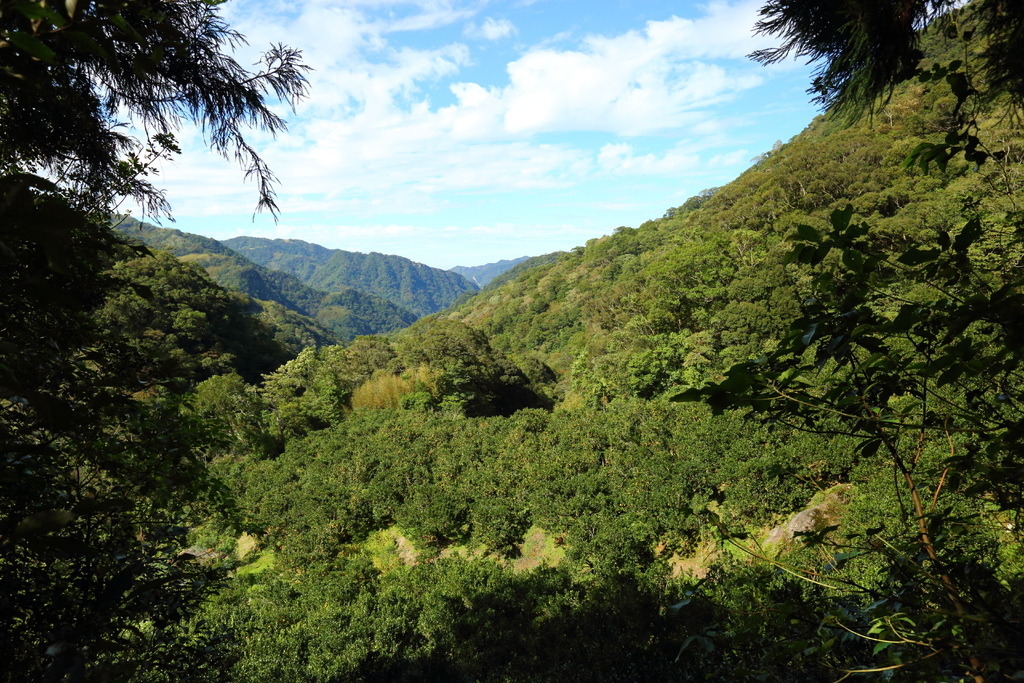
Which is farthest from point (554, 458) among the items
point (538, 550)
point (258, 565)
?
point (258, 565)

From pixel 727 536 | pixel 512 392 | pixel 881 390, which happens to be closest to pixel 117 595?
pixel 727 536

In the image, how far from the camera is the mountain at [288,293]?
452ft

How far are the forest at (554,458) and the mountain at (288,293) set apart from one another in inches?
4758

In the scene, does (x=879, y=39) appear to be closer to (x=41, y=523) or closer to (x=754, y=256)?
(x=41, y=523)

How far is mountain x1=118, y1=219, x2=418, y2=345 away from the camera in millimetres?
137750

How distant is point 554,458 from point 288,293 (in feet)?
595

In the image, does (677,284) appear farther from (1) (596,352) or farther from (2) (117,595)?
(2) (117,595)

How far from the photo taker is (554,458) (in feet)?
33.1

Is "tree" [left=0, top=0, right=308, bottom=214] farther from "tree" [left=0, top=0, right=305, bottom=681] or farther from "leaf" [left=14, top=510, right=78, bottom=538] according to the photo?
"leaf" [left=14, top=510, right=78, bottom=538]

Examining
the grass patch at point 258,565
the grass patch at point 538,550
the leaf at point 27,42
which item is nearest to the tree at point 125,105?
the leaf at point 27,42

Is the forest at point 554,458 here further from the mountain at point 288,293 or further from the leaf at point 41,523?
the mountain at point 288,293

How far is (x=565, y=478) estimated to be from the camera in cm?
937

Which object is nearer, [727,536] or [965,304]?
[965,304]

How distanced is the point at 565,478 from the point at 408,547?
341cm
